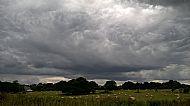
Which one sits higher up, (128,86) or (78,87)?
(128,86)

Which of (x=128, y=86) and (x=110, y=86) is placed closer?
(x=110, y=86)

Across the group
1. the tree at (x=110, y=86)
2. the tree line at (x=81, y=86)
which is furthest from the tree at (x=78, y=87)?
the tree at (x=110, y=86)

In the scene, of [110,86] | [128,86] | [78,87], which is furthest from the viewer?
[128,86]

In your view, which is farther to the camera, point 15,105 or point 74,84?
point 74,84

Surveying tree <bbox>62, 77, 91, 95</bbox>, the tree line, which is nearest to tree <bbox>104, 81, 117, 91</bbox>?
the tree line

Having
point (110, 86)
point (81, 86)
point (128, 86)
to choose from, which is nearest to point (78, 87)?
point (81, 86)

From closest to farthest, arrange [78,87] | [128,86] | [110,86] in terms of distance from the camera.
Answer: [78,87] < [110,86] < [128,86]

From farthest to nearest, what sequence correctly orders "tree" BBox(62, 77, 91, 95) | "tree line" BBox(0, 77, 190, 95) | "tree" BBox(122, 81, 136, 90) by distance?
"tree" BBox(122, 81, 136, 90)
"tree" BBox(62, 77, 91, 95)
"tree line" BBox(0, 77, 190, 95)

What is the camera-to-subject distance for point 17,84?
73.4 m

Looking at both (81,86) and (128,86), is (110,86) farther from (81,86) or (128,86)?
(81,86)

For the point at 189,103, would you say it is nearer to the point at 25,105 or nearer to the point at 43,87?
the point at 25,105

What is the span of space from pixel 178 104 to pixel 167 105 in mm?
977

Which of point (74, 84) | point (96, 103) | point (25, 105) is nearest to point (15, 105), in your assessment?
point (25, 105)

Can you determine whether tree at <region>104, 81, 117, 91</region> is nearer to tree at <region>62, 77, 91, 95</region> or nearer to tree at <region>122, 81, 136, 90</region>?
tree at <region>122, 81, 136, 90</region>
